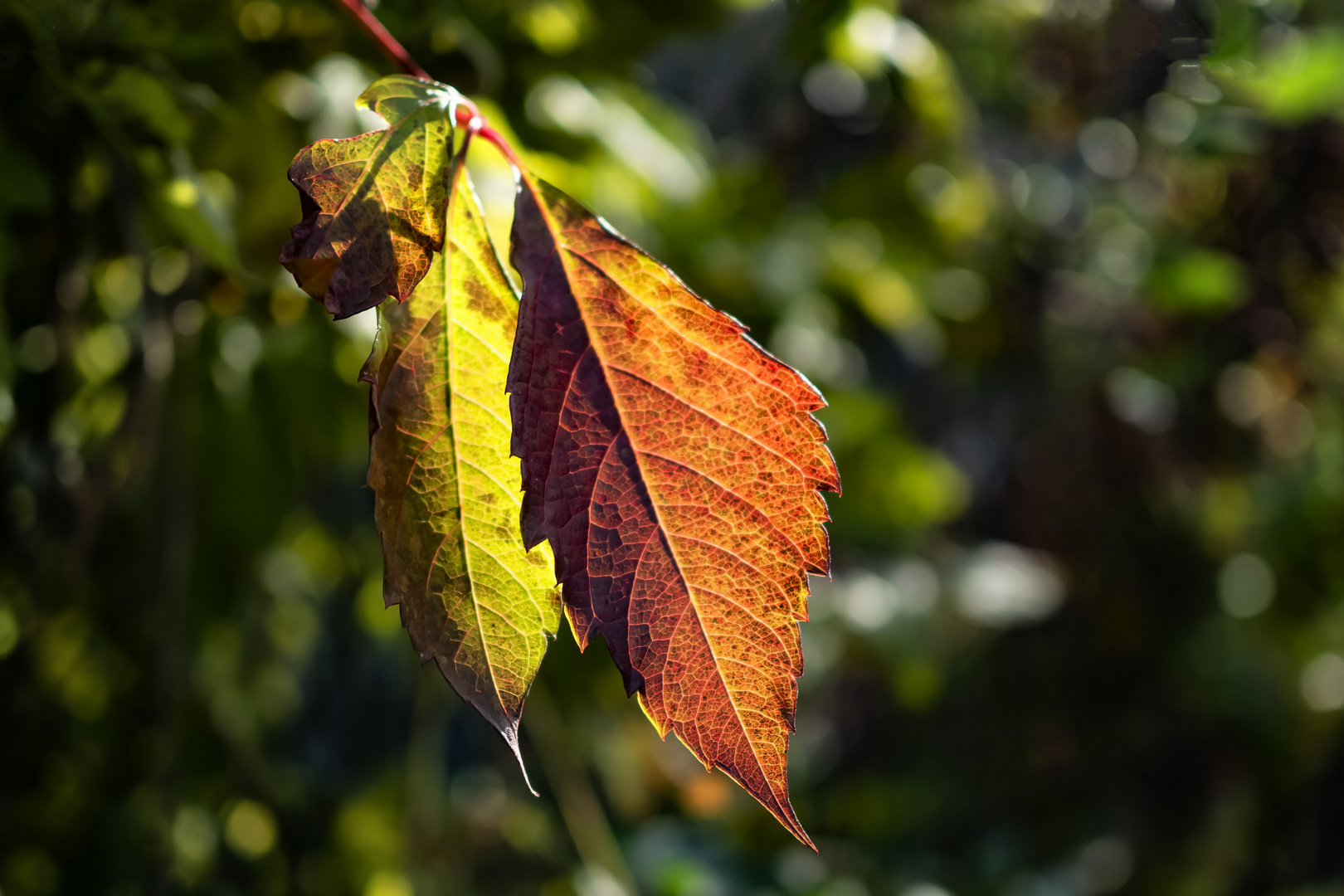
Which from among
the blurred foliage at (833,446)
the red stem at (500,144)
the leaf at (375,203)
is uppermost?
the red stem at (500,144)

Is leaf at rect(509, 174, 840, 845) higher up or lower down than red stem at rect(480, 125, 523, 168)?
lower down

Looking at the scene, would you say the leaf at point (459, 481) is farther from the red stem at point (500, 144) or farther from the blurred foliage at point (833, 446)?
the blurred foliage at point (833, 446)

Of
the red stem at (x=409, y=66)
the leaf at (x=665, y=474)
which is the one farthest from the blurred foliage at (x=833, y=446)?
the leaf at (x=665, y=474)

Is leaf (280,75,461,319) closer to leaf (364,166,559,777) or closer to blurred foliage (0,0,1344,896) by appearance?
leaf (364,166,559,777)

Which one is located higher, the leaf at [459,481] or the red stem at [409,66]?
the red stem at [409,66]

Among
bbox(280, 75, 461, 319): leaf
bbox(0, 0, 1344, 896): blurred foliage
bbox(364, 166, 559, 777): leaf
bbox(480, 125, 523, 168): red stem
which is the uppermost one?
bbox(480, 125, 523, 168): red stem

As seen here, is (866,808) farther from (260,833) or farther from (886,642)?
(260,833)

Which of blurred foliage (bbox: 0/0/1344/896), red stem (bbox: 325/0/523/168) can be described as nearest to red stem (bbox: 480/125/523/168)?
red stem (bbox: 325/0/523/168)
